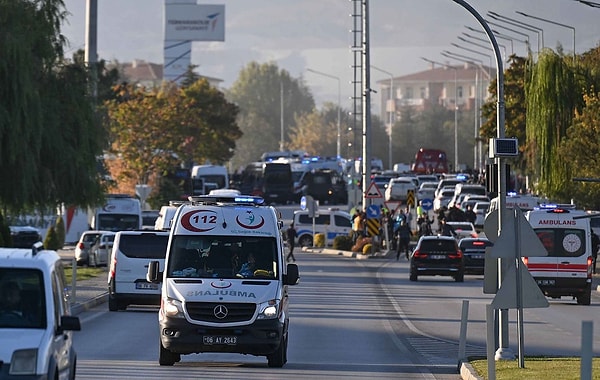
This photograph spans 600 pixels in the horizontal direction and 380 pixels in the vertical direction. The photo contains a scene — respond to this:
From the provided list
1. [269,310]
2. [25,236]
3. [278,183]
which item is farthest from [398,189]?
[269,310]

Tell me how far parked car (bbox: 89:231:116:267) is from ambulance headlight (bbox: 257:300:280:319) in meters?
31.4

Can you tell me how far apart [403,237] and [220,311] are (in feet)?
133

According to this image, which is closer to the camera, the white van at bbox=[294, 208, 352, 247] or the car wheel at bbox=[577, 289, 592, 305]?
the car wheel at bbox=[577, 289, 592, 305]

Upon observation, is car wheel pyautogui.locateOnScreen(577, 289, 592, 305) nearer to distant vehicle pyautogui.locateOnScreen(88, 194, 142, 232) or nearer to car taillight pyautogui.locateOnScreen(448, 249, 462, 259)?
car taillight pyautogui.locateOnScreen(448, 249, 462, 259)

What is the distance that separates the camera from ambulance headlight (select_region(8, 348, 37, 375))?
1196 cm

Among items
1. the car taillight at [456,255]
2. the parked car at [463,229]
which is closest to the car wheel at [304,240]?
the parked car at [463,229]

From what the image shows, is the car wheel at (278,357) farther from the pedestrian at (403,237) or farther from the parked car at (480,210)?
the parked car at (480,210)

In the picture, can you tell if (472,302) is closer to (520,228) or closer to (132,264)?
(132,264)

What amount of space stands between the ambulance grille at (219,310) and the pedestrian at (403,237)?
3894cm

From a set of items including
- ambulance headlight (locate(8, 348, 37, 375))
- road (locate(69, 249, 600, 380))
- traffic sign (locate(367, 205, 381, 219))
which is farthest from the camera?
traffic sign (locate(367, 205, 381, 219))

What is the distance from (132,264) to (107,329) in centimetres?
518

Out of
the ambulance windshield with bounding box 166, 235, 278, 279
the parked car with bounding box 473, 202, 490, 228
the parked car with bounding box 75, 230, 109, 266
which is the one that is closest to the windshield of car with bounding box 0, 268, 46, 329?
the ambulance windshield with bounding box 166, 235, 278, 279

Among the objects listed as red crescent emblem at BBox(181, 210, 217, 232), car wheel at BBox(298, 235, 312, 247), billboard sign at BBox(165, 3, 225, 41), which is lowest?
car wheel at BBox(298, 235, 312, 247)

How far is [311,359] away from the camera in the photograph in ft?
70.0
